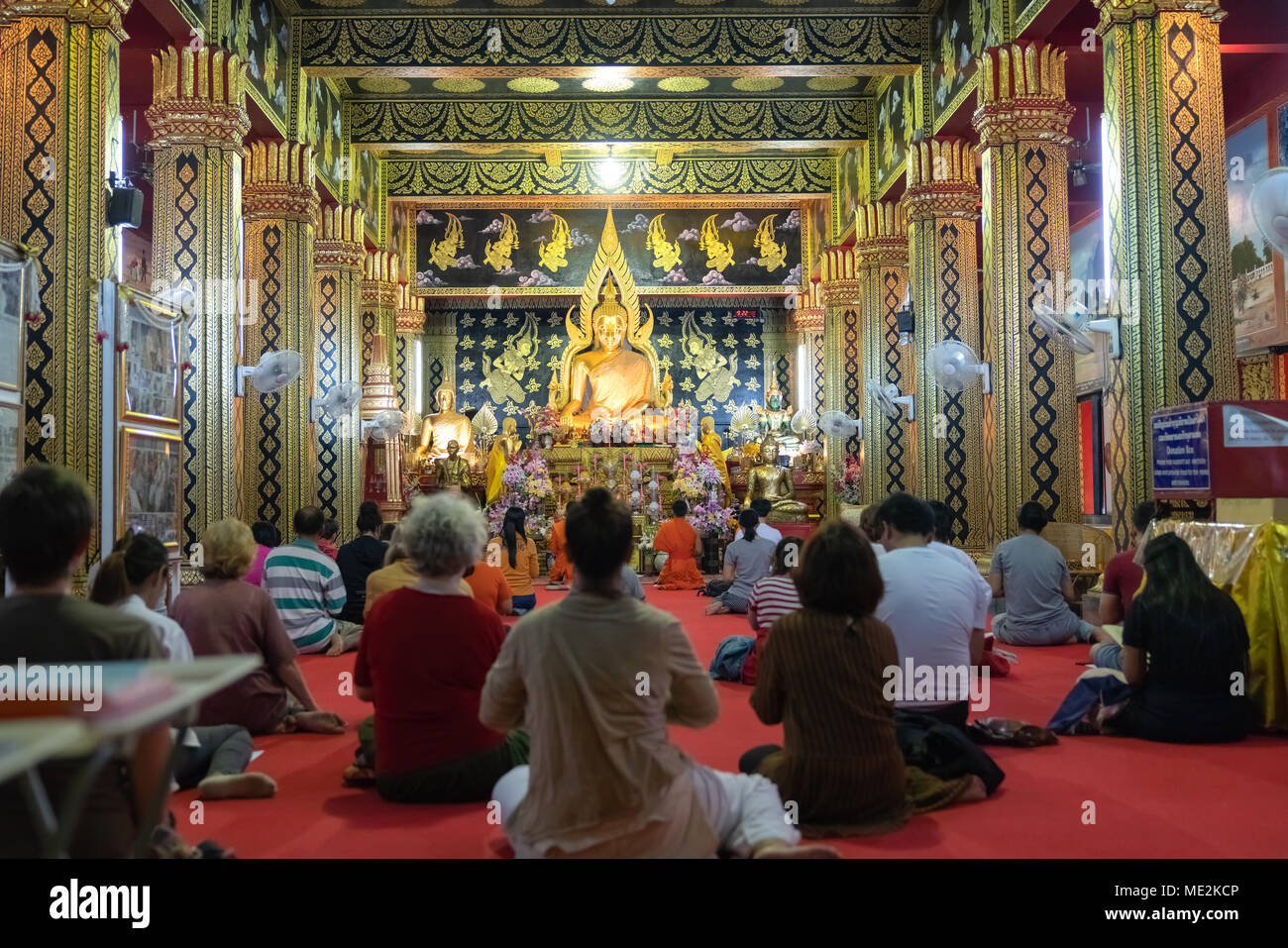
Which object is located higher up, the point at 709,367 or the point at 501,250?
the point at 501,250

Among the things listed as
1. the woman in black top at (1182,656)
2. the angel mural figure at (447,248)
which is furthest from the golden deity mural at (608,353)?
the woman in black top at (1182,656)

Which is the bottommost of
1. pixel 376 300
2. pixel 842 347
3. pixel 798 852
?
pixel 798 852

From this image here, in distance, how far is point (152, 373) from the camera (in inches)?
278

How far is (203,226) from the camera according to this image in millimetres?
9430

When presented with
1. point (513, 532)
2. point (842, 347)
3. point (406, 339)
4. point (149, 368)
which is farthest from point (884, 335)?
point (149, 368)

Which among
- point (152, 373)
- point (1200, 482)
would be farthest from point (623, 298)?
point (1200, 482)

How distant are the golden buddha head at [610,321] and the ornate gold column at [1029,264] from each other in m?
11.3

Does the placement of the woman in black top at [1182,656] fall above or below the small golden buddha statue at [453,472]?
below

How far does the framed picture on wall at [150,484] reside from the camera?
6535 millimetres

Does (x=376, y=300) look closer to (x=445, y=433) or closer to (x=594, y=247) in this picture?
(x=445, y=433)

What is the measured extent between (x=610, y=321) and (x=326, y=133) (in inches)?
288

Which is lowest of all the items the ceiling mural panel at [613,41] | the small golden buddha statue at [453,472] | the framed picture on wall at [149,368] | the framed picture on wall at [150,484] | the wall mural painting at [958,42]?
the framed picture on wall at [150,484]

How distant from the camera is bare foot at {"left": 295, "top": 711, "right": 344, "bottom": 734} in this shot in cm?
500

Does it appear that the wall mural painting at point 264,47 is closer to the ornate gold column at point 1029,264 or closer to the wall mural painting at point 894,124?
the ornate gold column at point 1029,264
